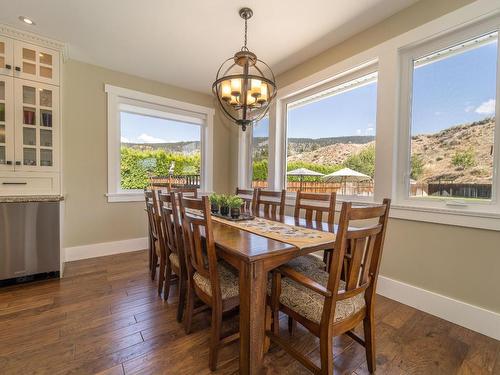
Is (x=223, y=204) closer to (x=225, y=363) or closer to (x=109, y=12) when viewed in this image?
(x=225, y=363)

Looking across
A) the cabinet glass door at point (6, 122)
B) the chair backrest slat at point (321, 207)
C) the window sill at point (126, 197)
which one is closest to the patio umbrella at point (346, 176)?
the chair backrest slat at point (321, 207)

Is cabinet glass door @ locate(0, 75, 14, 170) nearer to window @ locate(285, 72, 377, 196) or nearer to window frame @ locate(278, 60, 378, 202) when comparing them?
window frame @ locate(278, 60, 378, 202)

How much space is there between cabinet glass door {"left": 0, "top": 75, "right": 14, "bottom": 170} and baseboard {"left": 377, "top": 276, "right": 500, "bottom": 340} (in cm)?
411

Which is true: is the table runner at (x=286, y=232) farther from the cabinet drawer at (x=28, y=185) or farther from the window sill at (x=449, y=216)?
the cabinet drawer at (x=28, y=185)

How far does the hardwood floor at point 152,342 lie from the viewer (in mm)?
1434

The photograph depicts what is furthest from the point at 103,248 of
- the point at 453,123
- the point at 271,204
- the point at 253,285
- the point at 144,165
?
the point at 453,123

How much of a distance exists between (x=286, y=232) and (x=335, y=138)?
1.80 metres

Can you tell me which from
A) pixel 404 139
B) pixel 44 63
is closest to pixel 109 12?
pixel 44 63

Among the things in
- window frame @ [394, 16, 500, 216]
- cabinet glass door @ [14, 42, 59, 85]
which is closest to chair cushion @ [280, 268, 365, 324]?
window frame @ [394, 16, 500, 216]

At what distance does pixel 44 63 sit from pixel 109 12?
3.70ft

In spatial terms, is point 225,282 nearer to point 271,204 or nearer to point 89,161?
point 271,204

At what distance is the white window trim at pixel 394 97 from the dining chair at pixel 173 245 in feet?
6.47

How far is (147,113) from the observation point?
3848mm

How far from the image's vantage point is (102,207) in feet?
11.3
